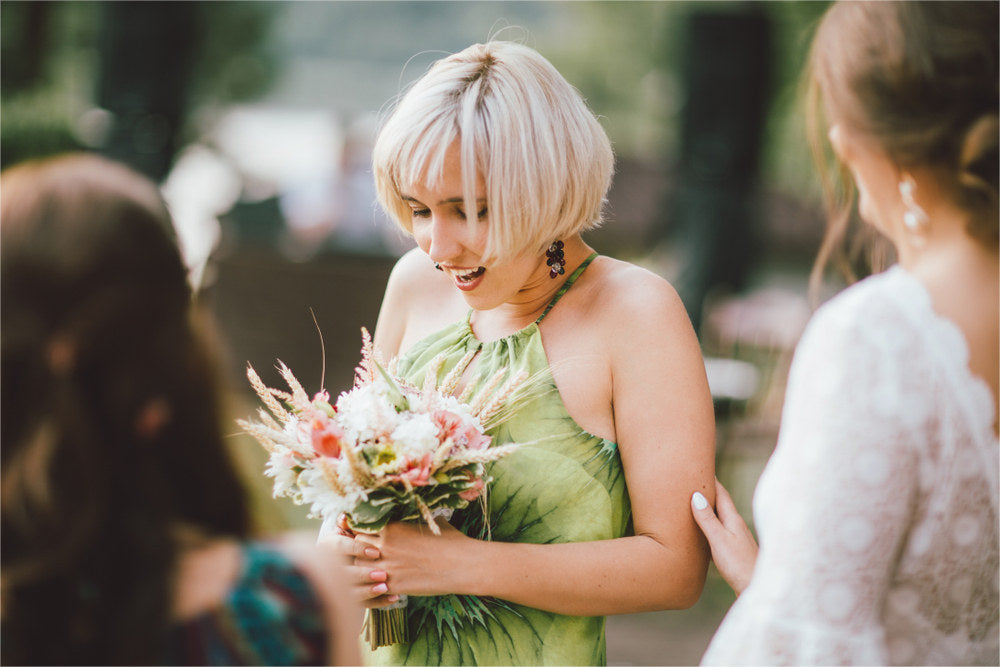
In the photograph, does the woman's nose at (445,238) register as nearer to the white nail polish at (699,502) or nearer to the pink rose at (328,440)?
the pink rose at (328,440)

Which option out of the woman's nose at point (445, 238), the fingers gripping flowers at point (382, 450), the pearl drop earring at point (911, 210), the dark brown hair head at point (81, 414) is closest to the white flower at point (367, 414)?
the fingers gripping flowers at point (382, 450)

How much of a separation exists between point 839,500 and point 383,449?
897 millimetres

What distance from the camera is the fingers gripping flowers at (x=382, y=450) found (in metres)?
1.95

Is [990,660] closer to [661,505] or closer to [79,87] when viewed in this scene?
[661,505]

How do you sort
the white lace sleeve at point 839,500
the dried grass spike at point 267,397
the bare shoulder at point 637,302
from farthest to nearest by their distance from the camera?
the bare shoulder at point 637,302
the dried grass spike at point 267,397
the white lace sleeve at point 839,500

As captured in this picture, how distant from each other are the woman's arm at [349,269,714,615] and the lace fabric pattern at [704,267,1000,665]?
0.54 metres

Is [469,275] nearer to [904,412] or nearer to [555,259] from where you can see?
[555,259]

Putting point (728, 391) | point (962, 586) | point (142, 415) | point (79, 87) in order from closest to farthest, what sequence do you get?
point (142, 415) → point (962, 586) → point (728, 391) → point (79, 87)

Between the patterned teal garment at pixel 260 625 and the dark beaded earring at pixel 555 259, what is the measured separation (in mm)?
1153

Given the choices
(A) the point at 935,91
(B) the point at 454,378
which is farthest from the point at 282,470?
(A) the point at 935,91

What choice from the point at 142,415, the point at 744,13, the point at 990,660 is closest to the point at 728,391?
the point at 744,13

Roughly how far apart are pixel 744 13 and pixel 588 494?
5.19 metres

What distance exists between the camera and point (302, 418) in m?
2.12

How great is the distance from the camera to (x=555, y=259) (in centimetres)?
242
